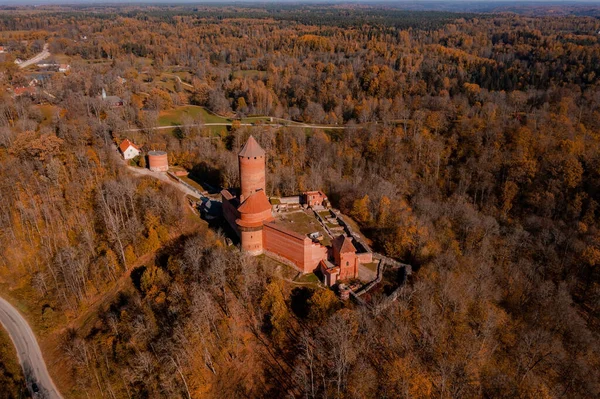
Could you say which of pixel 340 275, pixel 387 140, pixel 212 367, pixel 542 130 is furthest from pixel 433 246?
pixel 542 130

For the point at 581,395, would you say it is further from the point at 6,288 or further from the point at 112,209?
the point at 6,288

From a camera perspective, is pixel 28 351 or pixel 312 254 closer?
pixel 28 351

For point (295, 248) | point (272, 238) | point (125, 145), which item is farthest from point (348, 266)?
point (125, 145)

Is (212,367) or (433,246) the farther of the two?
(433,246)

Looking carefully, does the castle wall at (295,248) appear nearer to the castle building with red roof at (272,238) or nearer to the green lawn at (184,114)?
the castle building with red roof at (272,238)

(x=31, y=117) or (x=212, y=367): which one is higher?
(x=31, y=117)

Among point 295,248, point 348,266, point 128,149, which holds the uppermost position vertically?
point 128,149

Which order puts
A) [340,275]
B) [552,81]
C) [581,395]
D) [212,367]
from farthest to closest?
1. [552,81]
2. [340,275]
3. [212,367]
4. [581,395]

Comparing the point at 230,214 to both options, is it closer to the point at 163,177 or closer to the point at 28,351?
the point at 163,177
